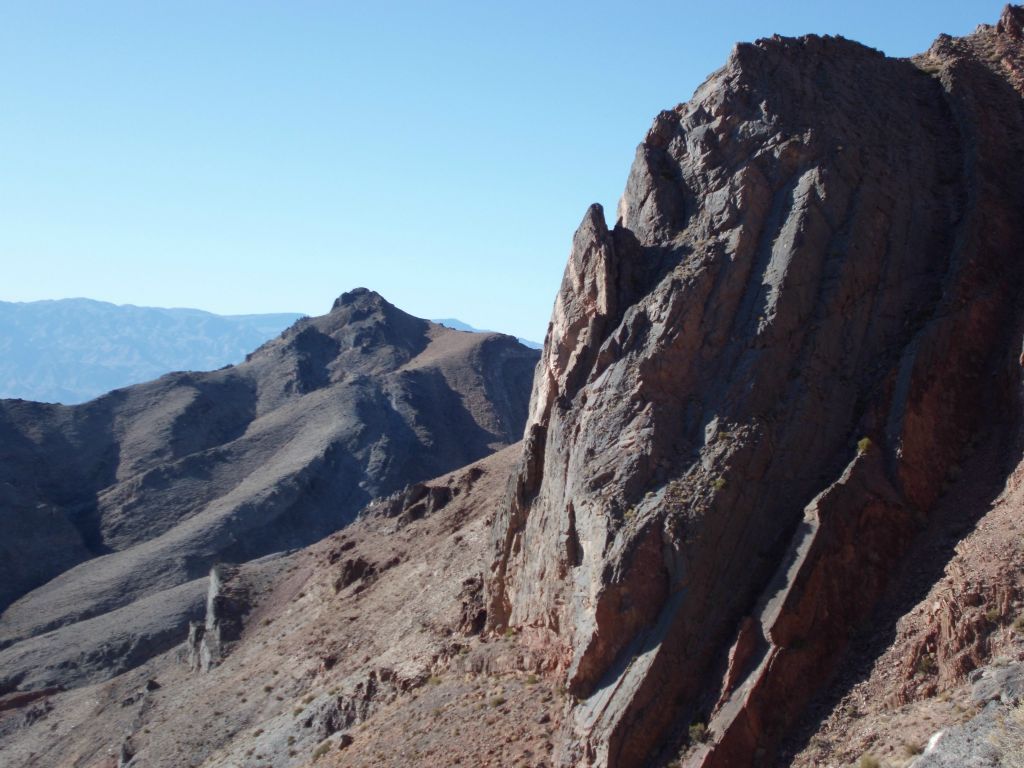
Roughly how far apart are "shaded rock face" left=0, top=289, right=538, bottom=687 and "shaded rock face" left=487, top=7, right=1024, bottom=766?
39202 millimetres

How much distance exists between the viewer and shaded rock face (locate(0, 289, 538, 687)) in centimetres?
6650

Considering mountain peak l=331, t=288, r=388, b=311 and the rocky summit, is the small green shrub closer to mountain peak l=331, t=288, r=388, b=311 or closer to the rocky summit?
the rocky summit

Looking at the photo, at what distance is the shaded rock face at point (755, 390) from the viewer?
760 inches

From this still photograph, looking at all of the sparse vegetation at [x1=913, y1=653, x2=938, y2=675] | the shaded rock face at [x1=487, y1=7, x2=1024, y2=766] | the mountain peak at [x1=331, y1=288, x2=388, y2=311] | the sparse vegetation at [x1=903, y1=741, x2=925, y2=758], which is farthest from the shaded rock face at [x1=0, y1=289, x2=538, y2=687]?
the sparse vegetation at [x1=903, y1=741, x2=925, y2=758]

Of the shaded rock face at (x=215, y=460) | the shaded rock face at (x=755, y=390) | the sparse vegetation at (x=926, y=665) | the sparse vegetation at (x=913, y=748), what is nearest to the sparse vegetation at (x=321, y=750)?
the shaded rock face at (x=755, y=390)

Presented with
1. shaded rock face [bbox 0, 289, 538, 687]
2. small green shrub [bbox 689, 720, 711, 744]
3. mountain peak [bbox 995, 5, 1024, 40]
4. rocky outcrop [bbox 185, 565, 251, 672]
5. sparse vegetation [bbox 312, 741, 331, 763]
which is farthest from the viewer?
shaded rock face [bbox 0, 289, 538, 687]

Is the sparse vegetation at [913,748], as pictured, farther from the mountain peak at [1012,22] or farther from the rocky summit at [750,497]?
the mountain peak at [1012,22]

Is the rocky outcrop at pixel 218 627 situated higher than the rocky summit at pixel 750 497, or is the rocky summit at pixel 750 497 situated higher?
the rocky summit at pixel 750 497

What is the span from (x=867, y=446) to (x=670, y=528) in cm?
420

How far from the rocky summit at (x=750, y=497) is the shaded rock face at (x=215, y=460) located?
98.5 feet

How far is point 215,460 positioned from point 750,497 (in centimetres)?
7364

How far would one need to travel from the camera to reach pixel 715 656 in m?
19.3

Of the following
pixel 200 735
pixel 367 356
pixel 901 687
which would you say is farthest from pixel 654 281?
pixel 367 356

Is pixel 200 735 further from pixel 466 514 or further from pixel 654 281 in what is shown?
pixel 654 281
